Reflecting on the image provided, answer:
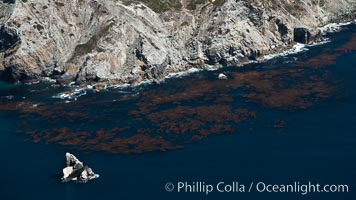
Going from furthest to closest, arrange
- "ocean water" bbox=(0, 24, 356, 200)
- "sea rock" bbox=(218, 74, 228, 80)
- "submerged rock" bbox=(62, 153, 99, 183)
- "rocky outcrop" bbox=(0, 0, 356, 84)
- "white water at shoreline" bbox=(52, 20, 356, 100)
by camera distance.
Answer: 1. "rocky outcrop" bbox=(0, 0, 356, 84)
2. "sea rock" bbox=(218, 74, 228, 80)
3. "white water at shoreline" bbox=(52, 20, 356, 100)
4. "submerged rock" bbox=(62, 153, 99, 183)
5. "ocean water" bbox=(0, 24, 356, 200)

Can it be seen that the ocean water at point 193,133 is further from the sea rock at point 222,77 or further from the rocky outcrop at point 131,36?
the rocky outcrop at point 131,36

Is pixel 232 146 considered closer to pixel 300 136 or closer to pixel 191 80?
pixel 300 136

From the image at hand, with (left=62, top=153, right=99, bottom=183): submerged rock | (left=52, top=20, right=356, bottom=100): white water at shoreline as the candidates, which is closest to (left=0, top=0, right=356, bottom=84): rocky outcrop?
(left=52, top=20, right=356, bottom=100): white water at shoreline

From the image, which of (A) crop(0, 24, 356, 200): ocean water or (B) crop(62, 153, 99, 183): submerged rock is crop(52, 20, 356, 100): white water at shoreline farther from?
(B) crop(62, 153, 99, 183): submerged rock

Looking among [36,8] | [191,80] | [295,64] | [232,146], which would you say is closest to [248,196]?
[232,146]

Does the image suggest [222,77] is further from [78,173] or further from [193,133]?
[78,173]

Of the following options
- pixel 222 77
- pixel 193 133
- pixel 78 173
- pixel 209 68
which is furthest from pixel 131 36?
pixel 78 173
